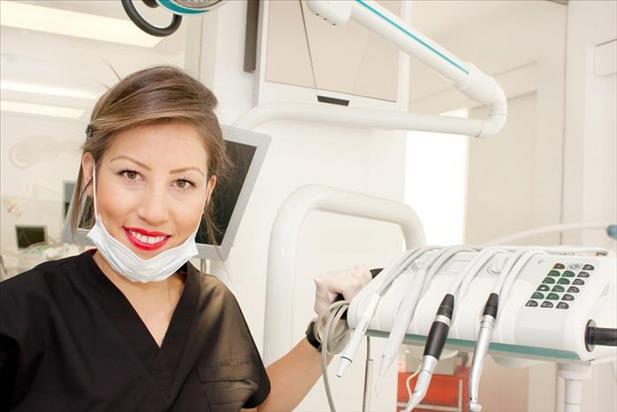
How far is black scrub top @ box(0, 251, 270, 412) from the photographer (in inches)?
38.5

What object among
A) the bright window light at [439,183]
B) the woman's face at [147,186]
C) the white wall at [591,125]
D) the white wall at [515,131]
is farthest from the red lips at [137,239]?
the bright window light at [439,183]

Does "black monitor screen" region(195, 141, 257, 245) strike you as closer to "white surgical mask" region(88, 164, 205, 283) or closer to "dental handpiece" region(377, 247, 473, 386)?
"white surgical mask" region(88, 164, 205, 283)

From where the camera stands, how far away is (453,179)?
3.93 meters

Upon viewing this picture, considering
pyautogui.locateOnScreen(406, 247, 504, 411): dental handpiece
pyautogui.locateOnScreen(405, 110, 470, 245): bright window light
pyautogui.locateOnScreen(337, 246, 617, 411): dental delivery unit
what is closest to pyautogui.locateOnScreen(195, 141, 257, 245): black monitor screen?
pyautogui.locateOnScreen(337, 246, 617, 411): dental delivery unit

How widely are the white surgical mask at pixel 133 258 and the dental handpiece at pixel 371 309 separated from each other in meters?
0.31

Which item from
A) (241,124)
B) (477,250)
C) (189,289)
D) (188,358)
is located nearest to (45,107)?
(241,124)

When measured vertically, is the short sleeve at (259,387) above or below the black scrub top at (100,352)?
below

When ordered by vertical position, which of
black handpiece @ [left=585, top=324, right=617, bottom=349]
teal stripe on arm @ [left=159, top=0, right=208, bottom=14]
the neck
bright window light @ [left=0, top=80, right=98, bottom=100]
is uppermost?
teal stripe on arm @ [left=159, top=0, right=208, bottom=14]

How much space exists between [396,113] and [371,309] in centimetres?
73

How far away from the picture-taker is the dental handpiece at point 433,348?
34.9 inches

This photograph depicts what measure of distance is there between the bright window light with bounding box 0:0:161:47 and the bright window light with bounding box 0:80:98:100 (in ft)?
0.52

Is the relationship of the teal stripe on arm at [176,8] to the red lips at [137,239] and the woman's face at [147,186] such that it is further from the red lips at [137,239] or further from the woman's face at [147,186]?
the red lips at [137,239]

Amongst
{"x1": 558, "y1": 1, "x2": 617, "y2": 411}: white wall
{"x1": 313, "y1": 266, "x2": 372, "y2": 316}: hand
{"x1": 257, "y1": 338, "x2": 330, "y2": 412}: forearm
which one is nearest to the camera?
{"x1": 313, "y1": 266, "x2": 372, "y2": 316}: hand

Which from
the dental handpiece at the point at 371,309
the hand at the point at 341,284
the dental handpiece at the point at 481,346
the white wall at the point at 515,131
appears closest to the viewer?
the dental handpiece at the point at 481,346
